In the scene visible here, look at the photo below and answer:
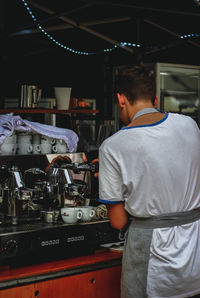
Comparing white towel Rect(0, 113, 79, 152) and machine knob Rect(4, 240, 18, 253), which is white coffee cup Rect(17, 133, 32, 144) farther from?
machine knob Rect(4, 240, 18, 253)

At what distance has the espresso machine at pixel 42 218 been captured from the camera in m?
2.24

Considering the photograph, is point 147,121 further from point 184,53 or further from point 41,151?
point 184,53

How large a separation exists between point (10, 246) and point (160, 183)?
30.9 inches

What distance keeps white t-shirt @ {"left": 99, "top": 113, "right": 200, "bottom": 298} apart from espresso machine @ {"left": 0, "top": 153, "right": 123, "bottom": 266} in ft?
1.67

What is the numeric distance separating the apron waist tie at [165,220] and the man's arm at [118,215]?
1.9 inches

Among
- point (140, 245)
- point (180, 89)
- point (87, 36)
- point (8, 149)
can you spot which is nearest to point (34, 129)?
point (8, 149)

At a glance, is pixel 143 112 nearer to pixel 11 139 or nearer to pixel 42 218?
pixel 42 218

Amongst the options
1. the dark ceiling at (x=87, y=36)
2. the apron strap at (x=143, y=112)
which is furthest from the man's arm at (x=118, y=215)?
the dark ceiling at (x=87, y=36)

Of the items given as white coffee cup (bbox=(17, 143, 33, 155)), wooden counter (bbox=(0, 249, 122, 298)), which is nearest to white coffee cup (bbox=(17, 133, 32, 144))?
white coffee cup (bbox=(17, 143, 33, 155))

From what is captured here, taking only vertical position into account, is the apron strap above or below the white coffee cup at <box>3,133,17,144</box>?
above

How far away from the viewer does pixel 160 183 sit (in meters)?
1.89

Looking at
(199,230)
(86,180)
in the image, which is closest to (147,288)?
(199,230)

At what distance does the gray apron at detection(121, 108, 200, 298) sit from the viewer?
76.2 inches

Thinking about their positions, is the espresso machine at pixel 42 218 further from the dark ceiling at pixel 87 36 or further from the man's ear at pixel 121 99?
the dark ceiling at pixel 87 36
